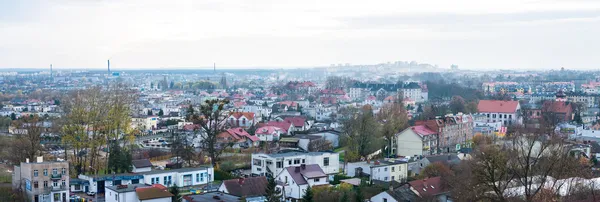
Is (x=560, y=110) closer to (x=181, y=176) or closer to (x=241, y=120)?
(x=241, y=120)

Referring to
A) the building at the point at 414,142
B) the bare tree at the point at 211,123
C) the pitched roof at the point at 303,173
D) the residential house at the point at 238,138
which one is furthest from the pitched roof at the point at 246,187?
the residential house at the point at 238,138

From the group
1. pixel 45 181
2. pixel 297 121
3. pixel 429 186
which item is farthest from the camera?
pixel 297 121

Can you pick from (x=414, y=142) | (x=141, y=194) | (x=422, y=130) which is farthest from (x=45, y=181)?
(x=422, y=130)

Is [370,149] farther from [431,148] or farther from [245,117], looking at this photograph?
[245,117]

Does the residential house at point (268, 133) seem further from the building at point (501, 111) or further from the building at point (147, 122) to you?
the building at point (501, 111)

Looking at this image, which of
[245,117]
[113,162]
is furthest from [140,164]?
[245,117]

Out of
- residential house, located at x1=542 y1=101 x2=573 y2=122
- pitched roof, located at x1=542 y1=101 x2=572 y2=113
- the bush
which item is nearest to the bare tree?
the bush
